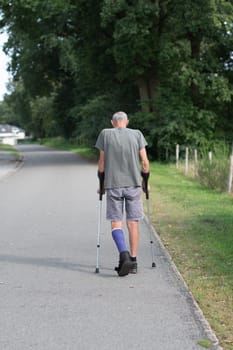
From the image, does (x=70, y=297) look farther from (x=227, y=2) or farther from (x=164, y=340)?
(x=227, y=2)

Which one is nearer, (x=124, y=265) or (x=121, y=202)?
(x=124, y=265)

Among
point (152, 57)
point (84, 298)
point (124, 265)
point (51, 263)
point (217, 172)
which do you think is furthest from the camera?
point (152, 57)

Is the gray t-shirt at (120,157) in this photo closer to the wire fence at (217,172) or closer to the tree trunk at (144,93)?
the wire fence at (217,172)

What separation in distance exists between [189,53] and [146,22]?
114 inches

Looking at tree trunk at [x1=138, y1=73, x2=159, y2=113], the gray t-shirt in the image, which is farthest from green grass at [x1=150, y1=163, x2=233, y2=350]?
tree trunk at [x1=138, y1=73, x2=159, y2=113]

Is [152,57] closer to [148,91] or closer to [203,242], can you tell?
[148,91]

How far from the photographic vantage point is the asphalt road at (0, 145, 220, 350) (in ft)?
16.9

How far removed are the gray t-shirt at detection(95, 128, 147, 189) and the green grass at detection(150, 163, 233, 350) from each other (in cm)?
130

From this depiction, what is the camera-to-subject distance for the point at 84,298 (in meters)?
6.46

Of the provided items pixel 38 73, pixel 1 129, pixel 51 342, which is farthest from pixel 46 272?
pixel 1 129

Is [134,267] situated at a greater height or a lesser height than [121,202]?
lesser

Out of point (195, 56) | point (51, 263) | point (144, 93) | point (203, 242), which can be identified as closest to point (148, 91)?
point (144, 93)

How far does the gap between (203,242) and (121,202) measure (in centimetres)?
245

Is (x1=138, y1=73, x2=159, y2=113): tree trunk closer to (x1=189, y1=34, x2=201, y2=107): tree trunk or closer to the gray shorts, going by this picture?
(x1=189, y1=34, x2=201, y2=107): tree trunk
